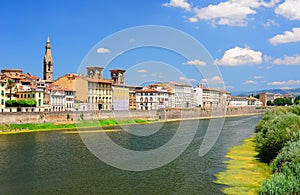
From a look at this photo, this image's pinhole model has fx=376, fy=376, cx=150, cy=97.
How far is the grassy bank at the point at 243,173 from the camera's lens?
66.5 feet

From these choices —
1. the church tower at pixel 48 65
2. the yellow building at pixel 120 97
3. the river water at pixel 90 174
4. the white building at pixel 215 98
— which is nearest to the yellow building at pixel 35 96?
the church tower at pixel 48 65

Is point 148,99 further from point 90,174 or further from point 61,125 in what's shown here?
point 90,174

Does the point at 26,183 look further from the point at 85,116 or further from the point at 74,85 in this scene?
the point at 74,85

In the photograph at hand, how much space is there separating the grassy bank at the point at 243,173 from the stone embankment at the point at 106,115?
34127 millimetres

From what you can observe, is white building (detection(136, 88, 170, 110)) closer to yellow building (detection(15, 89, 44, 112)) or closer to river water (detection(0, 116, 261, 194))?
yellow building (detection(15, 89, 44, 112))

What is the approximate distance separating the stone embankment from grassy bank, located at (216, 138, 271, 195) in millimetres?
34127

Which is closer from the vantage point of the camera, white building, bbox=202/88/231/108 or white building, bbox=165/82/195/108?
white building, bbox=165/82/195/108


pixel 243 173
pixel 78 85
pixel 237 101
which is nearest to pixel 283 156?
pixel 243 173

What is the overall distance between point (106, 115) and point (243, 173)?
2008 inches

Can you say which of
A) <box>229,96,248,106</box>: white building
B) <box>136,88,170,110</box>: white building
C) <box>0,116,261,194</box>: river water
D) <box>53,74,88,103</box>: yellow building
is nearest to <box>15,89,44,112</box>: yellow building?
<box>53,74,88,103</box>: yellow building

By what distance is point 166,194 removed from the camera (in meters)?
19.4

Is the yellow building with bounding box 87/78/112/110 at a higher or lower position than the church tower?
lower

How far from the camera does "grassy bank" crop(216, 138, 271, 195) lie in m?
20.3

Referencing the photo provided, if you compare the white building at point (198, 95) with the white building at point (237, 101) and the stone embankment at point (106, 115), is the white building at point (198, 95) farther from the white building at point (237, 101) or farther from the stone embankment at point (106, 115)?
the white building at point (237, 101)
